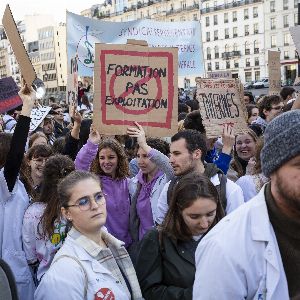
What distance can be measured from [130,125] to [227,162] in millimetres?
837

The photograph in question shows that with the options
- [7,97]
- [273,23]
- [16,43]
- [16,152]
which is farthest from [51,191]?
[273,23]

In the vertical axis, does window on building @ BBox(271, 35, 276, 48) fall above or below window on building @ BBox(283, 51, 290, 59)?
above

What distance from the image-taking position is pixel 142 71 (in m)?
4.40

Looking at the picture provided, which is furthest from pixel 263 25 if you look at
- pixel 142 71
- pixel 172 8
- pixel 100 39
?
pixel 142 71

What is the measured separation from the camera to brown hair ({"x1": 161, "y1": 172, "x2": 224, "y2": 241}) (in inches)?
108

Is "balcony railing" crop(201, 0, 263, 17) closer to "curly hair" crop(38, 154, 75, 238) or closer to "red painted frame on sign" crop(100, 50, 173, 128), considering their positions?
"red painted frame on sign" crop(100, 50, 173, 128)

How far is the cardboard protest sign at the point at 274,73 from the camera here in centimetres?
909

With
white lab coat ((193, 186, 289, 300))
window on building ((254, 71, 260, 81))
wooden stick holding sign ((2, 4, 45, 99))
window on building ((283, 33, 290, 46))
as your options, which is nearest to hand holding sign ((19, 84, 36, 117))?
wooden stick holding sign ((2, 4, 45, 99))

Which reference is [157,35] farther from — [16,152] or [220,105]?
[16,152]

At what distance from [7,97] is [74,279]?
378cm

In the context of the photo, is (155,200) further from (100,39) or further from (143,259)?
(100,39)

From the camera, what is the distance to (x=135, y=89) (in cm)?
440

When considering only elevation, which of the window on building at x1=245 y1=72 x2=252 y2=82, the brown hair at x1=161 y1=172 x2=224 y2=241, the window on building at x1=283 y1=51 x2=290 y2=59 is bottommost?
the brown hair at x1=161 y1=172 x2=224 y2=241

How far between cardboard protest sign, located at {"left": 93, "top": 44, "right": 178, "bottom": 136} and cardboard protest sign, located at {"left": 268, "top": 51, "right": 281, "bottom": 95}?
4978 mm
